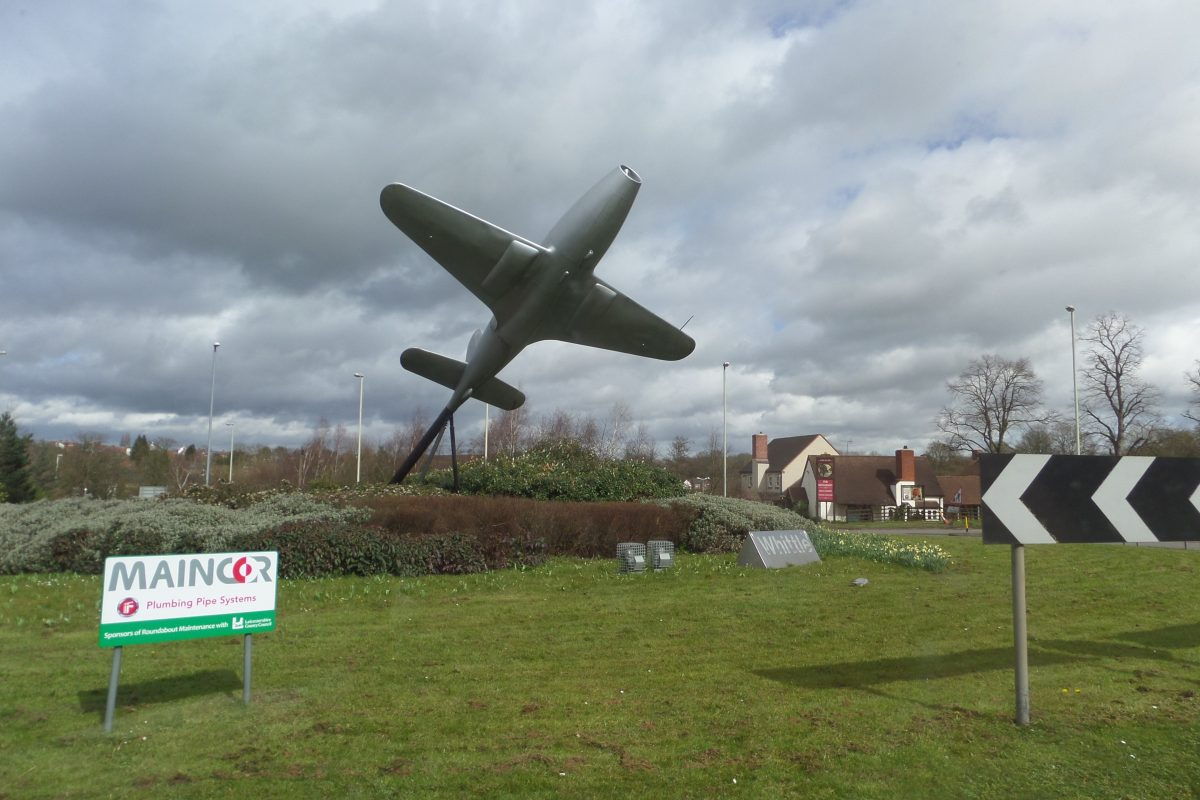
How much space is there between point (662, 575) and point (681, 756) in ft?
25.8

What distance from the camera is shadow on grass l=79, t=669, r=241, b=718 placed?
5.94m

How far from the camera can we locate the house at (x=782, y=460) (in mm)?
69688

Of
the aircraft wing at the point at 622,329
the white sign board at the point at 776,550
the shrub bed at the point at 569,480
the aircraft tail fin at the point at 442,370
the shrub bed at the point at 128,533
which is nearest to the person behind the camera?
the shrub bed at the point at 128,533

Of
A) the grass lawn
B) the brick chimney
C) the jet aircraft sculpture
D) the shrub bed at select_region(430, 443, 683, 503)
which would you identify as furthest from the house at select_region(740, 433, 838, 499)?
the grass lawn

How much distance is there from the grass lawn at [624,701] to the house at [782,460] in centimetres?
5818

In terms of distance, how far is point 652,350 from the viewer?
20.1 meters

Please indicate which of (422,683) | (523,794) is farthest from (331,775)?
(422,683)

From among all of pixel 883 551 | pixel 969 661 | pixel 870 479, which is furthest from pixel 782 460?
pixel 969 661

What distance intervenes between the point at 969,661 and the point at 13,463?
45.9 metres

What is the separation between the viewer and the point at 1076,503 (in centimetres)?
549

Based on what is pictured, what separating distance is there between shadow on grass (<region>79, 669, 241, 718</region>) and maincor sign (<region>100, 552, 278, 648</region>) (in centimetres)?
67

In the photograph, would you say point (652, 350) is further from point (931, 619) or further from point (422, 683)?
point (422, 683)

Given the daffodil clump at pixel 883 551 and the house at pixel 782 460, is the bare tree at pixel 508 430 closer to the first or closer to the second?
the house at pixel 782 460

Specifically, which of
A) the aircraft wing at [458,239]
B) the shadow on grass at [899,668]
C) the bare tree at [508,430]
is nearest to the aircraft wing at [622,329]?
the aircraft wing at [458,239]
